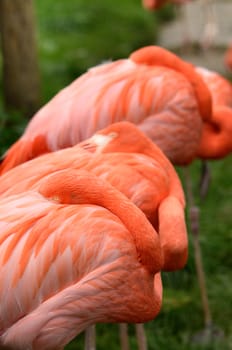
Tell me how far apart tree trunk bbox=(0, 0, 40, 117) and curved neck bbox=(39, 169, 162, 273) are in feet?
9.07

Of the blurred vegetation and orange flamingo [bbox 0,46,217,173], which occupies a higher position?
orange flamingo [bbox 0,46,217,173]

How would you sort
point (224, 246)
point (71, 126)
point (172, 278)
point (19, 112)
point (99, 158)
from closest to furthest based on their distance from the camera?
point (99, 158), point (71, 126), point (172, 278), point (224, 246), point (19, 112)

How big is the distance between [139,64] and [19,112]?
61.6 inches

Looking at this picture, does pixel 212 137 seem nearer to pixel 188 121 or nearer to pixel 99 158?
pixel 188 121

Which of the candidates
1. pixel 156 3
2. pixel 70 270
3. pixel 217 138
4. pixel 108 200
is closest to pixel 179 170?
pixel 217 138

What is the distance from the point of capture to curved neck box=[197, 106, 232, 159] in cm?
414

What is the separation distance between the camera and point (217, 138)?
4148 mm

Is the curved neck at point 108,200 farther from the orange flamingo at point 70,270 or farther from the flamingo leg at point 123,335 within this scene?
the flamingo leg at point 123,335

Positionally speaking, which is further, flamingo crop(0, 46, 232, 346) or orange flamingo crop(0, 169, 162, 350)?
flamingo crop(0, 46, 232, 346)

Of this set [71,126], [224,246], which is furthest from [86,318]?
[224,246]

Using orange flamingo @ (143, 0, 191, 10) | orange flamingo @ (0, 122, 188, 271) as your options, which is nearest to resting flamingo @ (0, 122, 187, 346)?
orange flamingo @ (0, 122, 188, 271)

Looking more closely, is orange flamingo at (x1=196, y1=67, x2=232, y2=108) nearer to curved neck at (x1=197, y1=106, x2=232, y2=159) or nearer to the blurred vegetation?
curved neck at (x1=197, y1=106, x2=232, y2=159)

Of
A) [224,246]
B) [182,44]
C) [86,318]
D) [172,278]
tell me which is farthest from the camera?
[182,44]

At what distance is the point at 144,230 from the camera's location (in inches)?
98.9
